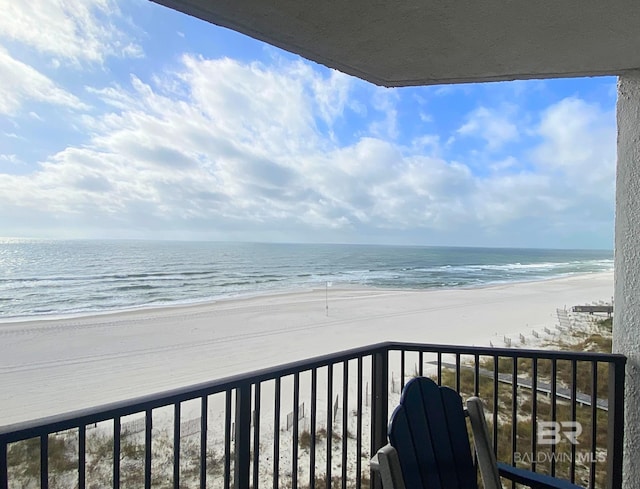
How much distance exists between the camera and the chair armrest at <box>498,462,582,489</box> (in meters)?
1.27

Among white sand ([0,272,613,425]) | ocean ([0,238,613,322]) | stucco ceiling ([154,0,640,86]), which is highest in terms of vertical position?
stucco ceiling ([154,0,640,86])

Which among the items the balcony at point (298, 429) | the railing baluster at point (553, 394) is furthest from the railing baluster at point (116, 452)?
the railing baluster at point (553, 394)

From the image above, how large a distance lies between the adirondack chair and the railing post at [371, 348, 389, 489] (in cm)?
51

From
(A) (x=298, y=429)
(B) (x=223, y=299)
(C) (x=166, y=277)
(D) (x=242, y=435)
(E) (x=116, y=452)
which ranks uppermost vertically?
(E) (x=116, y=452)

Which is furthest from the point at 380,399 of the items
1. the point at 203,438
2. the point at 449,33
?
the point at 449,33

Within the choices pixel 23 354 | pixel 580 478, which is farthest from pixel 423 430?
pixel 23 354

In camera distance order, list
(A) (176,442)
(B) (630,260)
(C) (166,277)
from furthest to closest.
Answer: (C) (166,277)
(B) (630,260)
(A) (176,442)

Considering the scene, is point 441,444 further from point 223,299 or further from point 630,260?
point 223,299

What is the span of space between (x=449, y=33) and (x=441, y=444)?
156 cm

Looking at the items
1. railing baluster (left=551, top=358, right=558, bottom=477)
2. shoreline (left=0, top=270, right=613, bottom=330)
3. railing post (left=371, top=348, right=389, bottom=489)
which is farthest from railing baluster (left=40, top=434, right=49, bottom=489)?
shoreline (left=0, top=270, right=613, bottom=330)

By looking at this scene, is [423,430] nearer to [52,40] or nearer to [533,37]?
[533,37]

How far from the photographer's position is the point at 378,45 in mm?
1640

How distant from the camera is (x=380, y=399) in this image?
2006mm

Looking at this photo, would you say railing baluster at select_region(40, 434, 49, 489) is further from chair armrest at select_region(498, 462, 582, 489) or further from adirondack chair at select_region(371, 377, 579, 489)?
chair armrest at select_region(498, 462, 582, 489)
